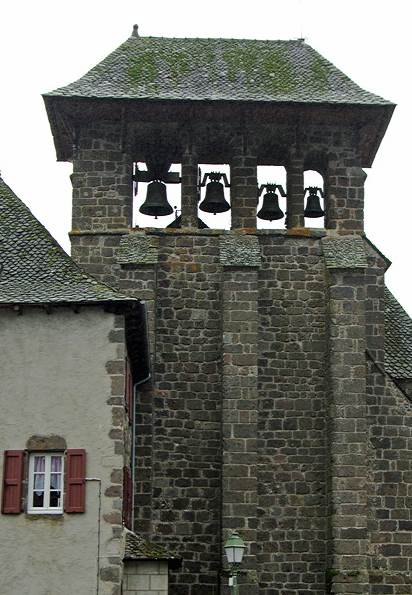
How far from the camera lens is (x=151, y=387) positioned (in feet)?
92.4

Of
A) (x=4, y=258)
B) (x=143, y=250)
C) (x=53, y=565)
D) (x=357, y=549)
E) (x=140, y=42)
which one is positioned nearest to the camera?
(x=53, y=565)

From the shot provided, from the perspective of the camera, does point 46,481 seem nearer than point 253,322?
Yes

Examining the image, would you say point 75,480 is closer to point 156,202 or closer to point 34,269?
point 34,269

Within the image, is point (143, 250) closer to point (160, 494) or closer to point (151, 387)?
point (151, 387)

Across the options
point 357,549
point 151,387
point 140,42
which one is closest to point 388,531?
point 357,549

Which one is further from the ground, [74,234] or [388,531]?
[74,234]

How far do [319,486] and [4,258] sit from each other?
8.37m

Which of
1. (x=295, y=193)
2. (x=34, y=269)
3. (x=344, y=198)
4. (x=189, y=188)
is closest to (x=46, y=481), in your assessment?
(x=34, y=269)

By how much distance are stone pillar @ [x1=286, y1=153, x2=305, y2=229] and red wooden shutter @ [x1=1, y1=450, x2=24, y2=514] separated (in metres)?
9.70

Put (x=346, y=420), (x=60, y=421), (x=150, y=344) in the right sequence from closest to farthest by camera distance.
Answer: (x=60, y=421)
(x=346, y=420)
(x=150, y=344)

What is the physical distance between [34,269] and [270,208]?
289 inches

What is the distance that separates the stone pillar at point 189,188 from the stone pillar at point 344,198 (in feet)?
9.63

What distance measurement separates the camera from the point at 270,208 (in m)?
29.7

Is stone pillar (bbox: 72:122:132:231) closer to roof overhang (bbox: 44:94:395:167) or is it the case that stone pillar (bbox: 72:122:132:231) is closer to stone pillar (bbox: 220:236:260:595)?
roof overhang (bbox: 44:94:395:167)
